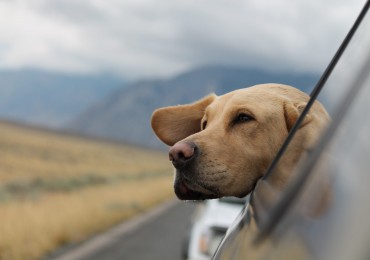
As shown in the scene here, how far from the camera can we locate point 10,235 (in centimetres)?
1097

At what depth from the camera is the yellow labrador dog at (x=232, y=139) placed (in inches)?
51.7

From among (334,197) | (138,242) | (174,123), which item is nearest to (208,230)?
(138,242)

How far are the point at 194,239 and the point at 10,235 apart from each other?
3464mm

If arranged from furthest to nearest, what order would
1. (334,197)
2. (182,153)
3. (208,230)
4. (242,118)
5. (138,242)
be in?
(138,242)
(208,230)
(242,118)
(182,153)
(334,197)

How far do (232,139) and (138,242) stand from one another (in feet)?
44.4

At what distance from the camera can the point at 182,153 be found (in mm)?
1299

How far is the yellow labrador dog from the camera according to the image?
1.31 metres

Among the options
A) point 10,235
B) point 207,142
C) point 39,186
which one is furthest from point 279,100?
point 39,186

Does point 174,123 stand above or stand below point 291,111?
below

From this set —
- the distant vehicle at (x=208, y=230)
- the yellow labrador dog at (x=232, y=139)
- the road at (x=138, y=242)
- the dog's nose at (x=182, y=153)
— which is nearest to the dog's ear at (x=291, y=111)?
the yellow labrador dog at (x=232, y=139)

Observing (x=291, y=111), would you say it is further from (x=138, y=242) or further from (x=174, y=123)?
(x=138, y=242)

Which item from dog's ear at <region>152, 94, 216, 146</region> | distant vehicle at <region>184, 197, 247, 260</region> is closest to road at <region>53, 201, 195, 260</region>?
distant vehicle at <region>184, 197, 247, 260</region>

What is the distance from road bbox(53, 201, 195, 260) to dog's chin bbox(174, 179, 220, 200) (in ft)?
28.7

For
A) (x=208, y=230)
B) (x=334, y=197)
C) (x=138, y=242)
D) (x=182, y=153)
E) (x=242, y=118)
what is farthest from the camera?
(x=138, y=242)
